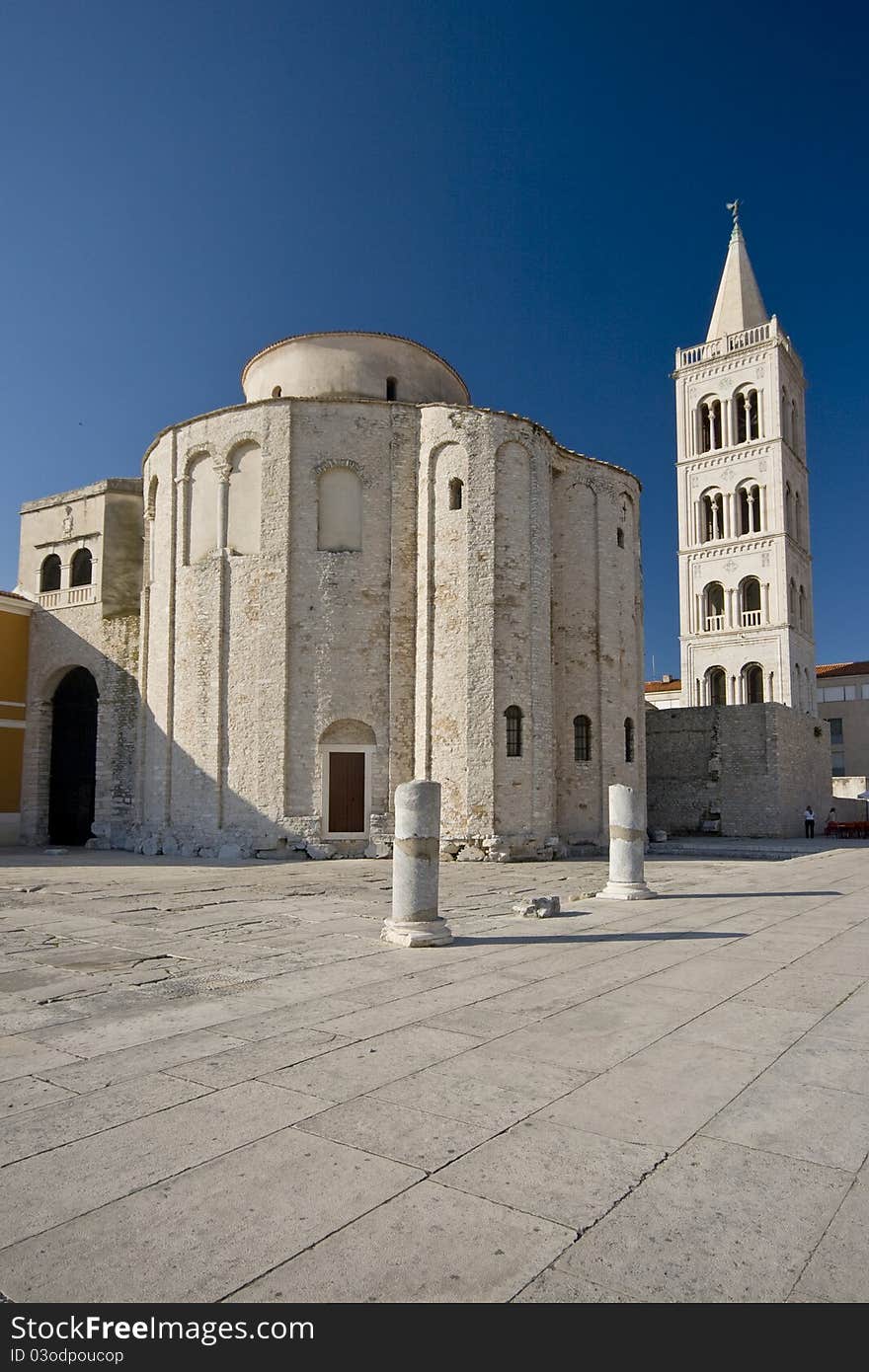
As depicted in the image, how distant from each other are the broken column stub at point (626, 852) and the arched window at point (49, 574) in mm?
21922

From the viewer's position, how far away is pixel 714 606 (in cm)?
4625

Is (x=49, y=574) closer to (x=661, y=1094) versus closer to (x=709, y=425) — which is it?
(x=661, y=1094)

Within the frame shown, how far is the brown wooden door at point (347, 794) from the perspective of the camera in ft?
67.7

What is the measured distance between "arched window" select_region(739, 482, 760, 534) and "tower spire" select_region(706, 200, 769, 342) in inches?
354

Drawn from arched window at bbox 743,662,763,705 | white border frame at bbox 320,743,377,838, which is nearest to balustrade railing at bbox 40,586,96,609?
white border frame at bbox 320,743,377,838

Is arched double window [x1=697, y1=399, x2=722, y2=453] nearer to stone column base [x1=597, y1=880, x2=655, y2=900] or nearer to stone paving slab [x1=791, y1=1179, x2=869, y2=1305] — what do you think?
stone column base [x1=597, y1=880, x2=655, y2=900]

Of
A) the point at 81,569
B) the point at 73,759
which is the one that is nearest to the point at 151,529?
the point at 81,569

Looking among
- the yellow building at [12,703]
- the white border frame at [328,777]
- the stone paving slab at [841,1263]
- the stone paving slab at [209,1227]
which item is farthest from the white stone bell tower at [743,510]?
the stone paving slab at [209,1227]

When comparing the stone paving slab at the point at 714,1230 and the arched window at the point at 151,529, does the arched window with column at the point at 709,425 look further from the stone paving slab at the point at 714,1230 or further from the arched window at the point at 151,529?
the stone paving slab at the point at 714,1230

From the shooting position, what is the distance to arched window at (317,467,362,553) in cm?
2144

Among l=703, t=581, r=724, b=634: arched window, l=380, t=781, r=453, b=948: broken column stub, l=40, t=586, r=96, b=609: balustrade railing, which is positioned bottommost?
l=380, t=781, r=453, b=948: broken column stub

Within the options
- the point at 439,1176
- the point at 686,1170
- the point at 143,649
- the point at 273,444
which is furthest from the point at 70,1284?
the point at 143,649

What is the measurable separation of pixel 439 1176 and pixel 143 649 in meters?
22.0

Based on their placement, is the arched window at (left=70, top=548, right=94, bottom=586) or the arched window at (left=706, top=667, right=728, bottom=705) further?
the arched window at (left=706, top=667, right=728, bottom=705)
